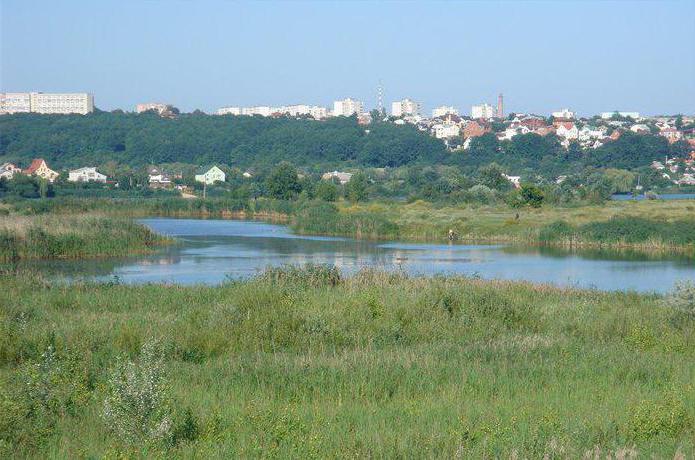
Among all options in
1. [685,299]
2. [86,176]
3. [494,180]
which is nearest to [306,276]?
[685,299]

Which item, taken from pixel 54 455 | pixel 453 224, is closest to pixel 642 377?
pixel 54 455

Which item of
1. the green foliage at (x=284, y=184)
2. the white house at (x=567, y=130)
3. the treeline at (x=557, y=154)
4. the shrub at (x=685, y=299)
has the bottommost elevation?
the shrub at (x=685, y=299)

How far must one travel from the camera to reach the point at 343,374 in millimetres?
8742

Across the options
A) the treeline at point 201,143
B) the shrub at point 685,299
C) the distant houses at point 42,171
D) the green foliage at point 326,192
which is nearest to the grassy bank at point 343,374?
the shrub at point 685,299

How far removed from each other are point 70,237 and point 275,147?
94825mm

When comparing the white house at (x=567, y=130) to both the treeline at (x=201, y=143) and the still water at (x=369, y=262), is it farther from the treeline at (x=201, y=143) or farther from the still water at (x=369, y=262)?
the still water at (x=369, y=262)

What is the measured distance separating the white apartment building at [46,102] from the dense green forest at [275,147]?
138 feet

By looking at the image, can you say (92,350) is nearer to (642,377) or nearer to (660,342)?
(642,377)

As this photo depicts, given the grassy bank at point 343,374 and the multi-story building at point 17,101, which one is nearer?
the grassy bank at point 343,374

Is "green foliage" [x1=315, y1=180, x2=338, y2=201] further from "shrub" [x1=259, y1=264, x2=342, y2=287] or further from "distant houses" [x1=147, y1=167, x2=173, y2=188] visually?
"shrub" [x1=259, y1=264, x2=342, y2=287]

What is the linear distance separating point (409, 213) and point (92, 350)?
40.3 m

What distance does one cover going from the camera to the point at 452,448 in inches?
254

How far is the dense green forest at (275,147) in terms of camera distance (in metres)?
108

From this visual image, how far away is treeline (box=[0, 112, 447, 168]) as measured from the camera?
113 metres
